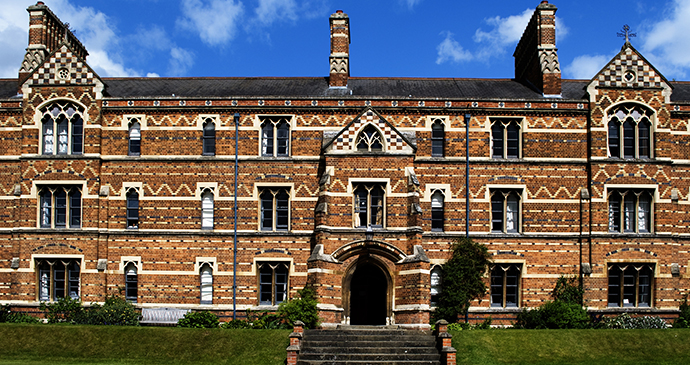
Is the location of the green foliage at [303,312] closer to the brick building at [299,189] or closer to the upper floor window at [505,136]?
the brick building at [299,189]

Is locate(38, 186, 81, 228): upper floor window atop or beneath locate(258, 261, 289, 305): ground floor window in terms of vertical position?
atop

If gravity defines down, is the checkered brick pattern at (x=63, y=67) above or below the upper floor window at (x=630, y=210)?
above

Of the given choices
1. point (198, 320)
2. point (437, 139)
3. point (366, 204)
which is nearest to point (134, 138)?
point (198, 320)

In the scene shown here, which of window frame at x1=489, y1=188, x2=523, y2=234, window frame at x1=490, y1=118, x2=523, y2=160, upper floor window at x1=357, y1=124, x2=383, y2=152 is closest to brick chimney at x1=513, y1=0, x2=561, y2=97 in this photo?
window frame at x1=490, y1=118, x2=523, y2=160

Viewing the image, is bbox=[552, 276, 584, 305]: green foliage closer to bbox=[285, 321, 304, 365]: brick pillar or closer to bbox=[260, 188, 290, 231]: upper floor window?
bbox=[285, 321, 304, 365]: brick pillar

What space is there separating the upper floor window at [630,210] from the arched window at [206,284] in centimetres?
1844

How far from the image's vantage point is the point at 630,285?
92.8 ft

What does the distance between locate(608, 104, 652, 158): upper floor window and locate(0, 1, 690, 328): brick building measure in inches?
2.5

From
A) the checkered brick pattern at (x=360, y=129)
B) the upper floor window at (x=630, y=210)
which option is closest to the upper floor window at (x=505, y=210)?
the upper floor window at (x=630, y=210)

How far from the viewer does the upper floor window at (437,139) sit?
29.2 m

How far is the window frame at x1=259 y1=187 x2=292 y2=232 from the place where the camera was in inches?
1134

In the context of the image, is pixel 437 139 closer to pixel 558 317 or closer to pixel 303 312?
pixel 558 317

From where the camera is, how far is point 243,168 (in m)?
28.9

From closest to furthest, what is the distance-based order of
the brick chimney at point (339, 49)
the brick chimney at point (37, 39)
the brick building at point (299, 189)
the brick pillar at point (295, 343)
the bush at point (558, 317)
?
the brick pillar at point (295, 343) → the bush at point (558, 317) → the brick building at point (299, 189) → the brick chimney at point (37, 39) → the brick chimney at point (339, 49)
